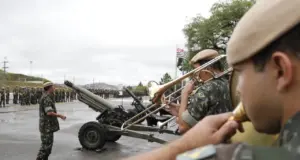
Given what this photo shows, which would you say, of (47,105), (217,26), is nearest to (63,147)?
(47,105)

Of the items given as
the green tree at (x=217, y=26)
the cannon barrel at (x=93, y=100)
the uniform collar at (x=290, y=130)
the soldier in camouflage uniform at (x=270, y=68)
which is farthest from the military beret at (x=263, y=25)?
the green tree at (x=217, y=26)

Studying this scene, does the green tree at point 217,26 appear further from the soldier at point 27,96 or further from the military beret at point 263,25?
the military beret at point 263,25

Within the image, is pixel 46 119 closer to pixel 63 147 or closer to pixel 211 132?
pixel 63 147

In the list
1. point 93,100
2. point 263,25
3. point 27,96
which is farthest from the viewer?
point 27,96

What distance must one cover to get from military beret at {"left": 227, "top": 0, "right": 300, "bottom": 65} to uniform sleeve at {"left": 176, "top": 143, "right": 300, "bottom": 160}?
21 centimetres

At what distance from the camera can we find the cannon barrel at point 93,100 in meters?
10.1

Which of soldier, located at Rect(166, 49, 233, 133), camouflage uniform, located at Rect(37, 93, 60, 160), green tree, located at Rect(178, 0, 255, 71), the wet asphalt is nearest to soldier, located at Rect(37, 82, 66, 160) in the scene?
camouflage uniform, located at Rect(37, 93, 60, 160)

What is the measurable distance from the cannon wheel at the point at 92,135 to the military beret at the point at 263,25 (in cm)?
836

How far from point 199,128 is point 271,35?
277 millimetres

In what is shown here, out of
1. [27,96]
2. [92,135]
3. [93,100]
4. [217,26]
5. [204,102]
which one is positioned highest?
[217,26]

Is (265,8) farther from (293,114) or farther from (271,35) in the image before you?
(293,114)

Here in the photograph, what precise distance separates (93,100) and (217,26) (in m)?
25.3

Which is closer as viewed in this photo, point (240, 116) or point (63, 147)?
point (240, 116)

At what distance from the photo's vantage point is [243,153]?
617 millimetres
